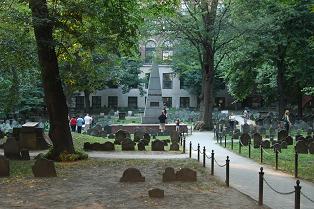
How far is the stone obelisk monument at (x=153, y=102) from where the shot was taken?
135 feet

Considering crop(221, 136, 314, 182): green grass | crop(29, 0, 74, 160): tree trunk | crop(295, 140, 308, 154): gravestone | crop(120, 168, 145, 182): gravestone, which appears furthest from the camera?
crop(295, 140, 308, 154): gravestone

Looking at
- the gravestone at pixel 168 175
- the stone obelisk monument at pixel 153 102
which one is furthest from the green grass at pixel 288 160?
the stone obelisk monument at pixel 153 102

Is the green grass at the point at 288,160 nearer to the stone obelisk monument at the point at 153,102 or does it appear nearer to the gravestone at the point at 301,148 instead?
the gravestone at the point at 301,148

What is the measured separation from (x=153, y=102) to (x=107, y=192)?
1168 inches

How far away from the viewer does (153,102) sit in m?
41.5

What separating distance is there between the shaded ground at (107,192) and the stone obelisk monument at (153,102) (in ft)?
82.3

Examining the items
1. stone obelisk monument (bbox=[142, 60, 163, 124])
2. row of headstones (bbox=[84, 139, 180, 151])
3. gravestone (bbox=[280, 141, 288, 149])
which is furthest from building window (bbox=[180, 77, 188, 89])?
row of headstones (bbox=[84, 139, 180, 151])

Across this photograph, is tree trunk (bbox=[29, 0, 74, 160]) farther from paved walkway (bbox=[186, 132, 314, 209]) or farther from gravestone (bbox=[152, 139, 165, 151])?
paved walkway (bbox=[186, 132, 314, 209])

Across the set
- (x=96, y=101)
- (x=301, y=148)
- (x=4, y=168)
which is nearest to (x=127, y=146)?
(x=301, y=148)

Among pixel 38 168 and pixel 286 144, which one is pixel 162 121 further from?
pixel 38 168

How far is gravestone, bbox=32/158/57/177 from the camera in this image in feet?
46.0

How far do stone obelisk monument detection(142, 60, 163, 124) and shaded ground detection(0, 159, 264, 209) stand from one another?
25.1 m

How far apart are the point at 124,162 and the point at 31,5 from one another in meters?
6.86

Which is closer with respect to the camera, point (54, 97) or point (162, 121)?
point (54, 97)
